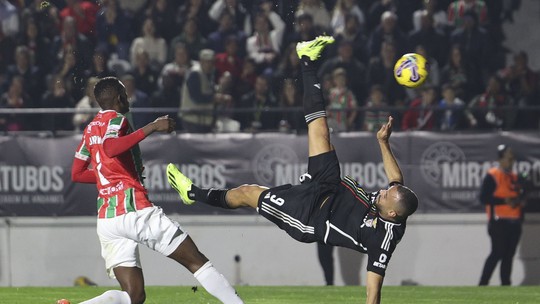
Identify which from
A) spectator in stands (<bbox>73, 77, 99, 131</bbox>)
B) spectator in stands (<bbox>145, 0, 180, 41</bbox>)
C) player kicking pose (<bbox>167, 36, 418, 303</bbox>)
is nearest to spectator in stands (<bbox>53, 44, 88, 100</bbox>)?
spectator in stands (<bbox>73, 77, 99, 131</bbox>)

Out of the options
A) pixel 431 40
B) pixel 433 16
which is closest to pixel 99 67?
pixel 431 40

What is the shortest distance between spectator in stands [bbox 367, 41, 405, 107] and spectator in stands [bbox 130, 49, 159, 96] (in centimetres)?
Answer: 334

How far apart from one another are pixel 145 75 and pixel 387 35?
12.5 ft

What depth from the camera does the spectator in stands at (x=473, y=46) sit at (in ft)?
58.9

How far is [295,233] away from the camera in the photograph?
9.53 meters

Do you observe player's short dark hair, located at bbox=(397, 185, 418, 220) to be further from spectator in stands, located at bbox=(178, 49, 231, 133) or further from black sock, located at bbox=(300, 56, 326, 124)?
spectator in stands, located at bbox=(178, 49, 231, 133)

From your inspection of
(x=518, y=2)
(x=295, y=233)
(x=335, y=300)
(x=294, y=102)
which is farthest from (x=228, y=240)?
(x=295, y=233)

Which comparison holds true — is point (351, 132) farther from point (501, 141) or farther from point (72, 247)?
point (72, 247)

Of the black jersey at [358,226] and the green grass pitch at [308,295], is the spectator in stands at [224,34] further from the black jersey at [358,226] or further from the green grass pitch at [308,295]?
the black jersey at [358,226]

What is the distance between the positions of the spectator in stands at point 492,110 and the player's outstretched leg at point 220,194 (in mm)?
7066

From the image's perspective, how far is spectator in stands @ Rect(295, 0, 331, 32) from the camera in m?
18.5

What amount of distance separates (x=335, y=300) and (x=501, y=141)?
14.4 feet

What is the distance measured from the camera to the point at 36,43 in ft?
62.3

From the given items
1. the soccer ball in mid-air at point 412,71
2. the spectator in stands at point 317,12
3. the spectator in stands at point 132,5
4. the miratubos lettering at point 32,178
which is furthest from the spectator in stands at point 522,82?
the miratubos lettering at point 32,178
